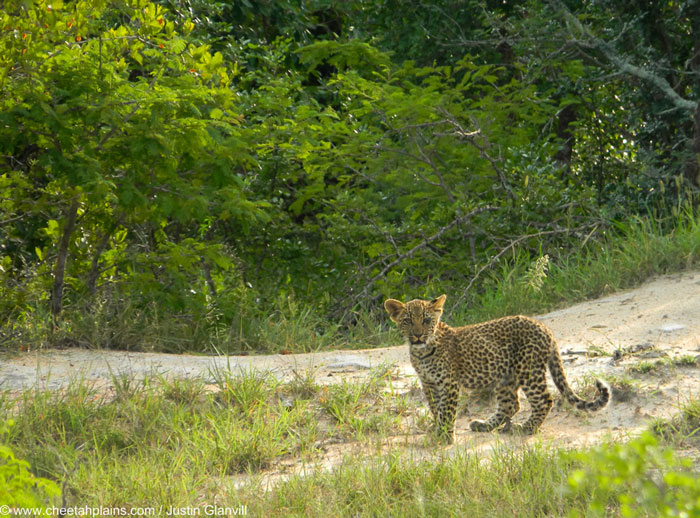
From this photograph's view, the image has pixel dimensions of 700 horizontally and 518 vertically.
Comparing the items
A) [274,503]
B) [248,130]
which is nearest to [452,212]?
[248,130]

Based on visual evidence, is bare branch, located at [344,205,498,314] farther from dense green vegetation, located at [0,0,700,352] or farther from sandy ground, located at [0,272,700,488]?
sandy ground, located at [0,272,700,488]

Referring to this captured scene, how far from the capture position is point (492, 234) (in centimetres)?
1096

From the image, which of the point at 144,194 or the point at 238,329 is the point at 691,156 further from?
the point at 144,194

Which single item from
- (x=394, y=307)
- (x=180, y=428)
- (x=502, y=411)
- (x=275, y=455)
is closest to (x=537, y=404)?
(x=502, y=411)

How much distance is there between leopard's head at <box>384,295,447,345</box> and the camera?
19.2 feet

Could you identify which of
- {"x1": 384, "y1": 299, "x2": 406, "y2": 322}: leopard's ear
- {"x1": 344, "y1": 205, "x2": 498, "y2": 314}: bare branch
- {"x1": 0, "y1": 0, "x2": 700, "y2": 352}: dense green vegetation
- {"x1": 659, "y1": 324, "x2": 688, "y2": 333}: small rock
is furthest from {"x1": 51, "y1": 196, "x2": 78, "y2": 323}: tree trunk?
{"x1": 659, "y1": 324, "x2": 688, "y2": 333}: small rock

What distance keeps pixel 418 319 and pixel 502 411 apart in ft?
3.07

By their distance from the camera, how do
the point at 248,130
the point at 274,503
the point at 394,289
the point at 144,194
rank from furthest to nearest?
the point at 394,289
the point at 248,130
the point at 144,194
the point at 274,503

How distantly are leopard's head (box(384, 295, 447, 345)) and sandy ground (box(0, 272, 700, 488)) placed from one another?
2.29ft

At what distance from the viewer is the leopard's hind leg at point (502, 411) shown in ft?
19.9

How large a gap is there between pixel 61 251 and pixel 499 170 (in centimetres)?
558

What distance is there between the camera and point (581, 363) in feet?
23.4

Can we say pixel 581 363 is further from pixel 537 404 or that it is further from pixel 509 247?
pixel 509 247

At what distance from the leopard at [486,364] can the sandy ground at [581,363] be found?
176 millimetres
